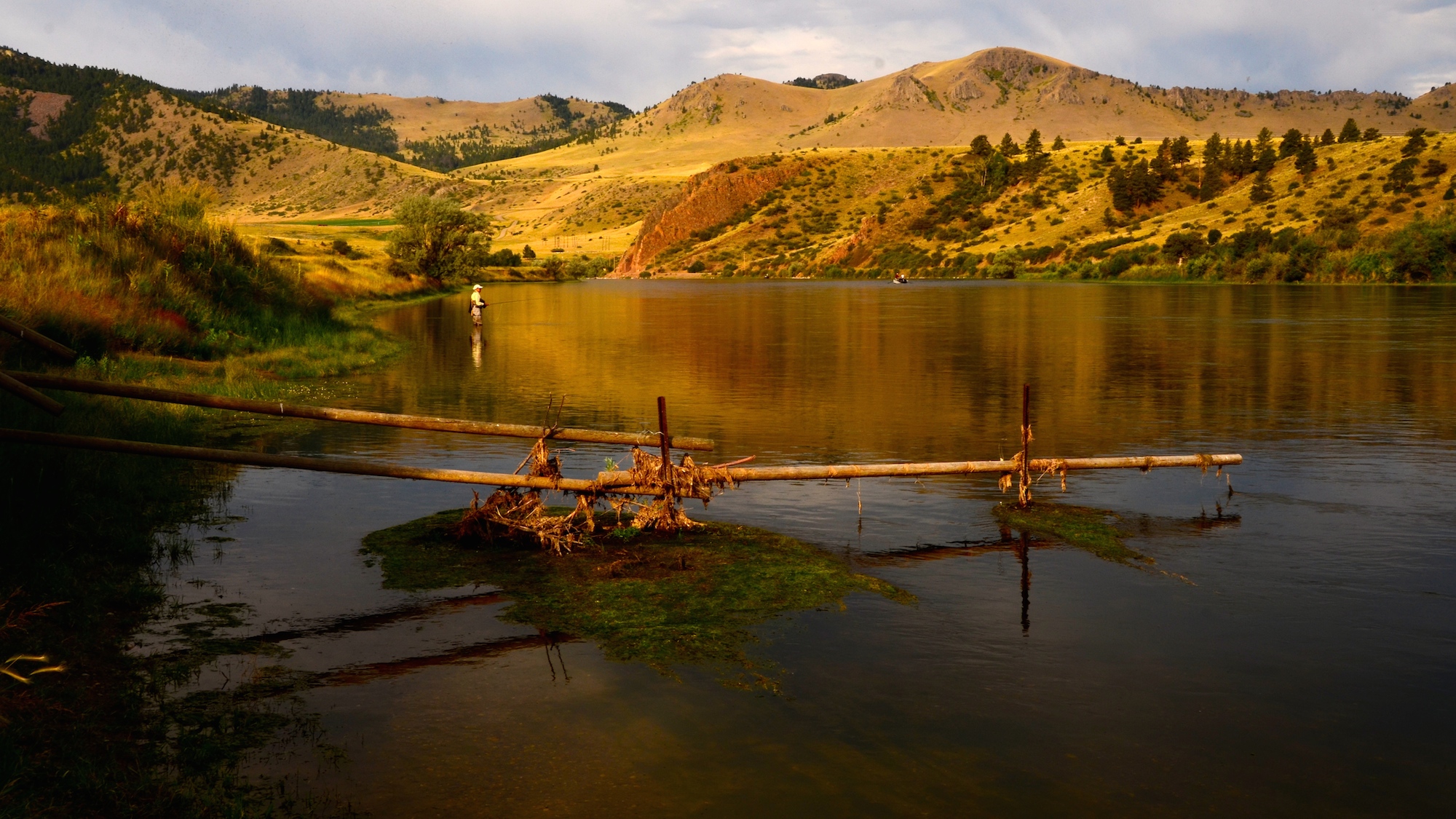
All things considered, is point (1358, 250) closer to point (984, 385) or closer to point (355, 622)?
point (984, 385)

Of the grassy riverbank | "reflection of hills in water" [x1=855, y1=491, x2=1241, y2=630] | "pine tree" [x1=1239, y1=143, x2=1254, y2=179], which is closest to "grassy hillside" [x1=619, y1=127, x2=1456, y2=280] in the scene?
"pine tree" [x1=1239, y1=143, x2=1254, y2=179]

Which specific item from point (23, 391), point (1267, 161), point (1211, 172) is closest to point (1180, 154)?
point (1211, 172)

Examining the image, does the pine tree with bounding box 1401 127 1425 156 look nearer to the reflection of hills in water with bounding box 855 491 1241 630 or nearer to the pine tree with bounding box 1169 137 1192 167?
the pine tree with bounding box 1169 137 1192 167

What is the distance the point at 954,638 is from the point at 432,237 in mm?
79760

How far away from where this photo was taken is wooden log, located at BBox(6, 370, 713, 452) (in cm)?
1092

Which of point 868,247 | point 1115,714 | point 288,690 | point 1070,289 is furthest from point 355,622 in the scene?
point 868,247

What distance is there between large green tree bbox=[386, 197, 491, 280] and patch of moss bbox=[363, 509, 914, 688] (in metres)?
Result: 69.0

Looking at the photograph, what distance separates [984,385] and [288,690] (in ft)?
72.0

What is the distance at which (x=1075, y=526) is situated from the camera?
531 inches

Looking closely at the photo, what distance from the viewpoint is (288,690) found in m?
8.08

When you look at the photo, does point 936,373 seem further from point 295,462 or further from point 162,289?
point 295,462

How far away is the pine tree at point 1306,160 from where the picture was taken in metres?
105

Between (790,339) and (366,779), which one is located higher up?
(790,339)

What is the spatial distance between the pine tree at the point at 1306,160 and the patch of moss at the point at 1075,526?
107611 mm
